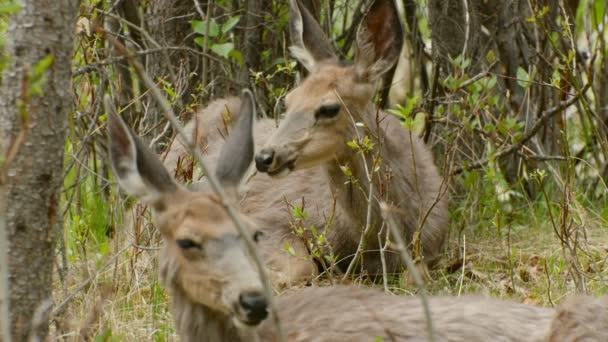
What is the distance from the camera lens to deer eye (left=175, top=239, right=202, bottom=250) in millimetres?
4492

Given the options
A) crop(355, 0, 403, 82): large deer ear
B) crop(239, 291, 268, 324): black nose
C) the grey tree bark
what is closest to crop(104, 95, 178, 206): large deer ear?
crop(239, 291, 268, 324): black nose

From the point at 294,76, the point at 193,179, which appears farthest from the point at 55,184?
the point at 294,76

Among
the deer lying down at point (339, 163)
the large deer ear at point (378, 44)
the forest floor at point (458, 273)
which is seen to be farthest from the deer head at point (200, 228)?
the large deer ear at point (378, 44)

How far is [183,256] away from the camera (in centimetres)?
456

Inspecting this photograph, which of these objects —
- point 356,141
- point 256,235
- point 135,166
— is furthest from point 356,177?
point 135,166

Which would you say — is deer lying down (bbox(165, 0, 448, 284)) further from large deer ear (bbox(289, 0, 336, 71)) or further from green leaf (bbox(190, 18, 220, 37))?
green leaf (bbox(190, 18, 220, 37))

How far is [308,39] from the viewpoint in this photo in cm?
724

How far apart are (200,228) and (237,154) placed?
580 millimetres

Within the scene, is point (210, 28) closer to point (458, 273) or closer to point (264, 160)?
point (264, 160)

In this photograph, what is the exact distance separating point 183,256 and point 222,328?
13.7 inches

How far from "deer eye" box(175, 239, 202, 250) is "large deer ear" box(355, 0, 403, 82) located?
107 inches

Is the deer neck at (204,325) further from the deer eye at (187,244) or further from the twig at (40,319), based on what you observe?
the twig at (40,319)

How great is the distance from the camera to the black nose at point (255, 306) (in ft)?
13.6

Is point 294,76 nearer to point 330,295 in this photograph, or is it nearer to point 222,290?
point 330,295
